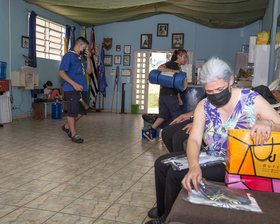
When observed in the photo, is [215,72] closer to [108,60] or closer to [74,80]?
[74,80]

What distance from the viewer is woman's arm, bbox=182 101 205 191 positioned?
1262mm

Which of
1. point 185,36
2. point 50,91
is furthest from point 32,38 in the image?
point 185,36

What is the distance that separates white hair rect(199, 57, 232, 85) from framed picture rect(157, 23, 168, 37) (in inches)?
321

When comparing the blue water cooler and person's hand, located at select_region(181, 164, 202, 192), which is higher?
person's hand, located at select_region(181, 164, 202, 192)

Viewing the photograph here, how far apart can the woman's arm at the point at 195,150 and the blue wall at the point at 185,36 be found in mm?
7684

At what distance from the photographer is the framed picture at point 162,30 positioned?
928 cm

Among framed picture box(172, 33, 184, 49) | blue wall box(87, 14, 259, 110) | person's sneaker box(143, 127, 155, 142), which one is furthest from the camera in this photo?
framed picture box(172, 33, 184, 49)

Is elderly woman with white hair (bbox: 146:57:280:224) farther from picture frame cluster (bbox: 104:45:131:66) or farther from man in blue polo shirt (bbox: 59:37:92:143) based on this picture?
picture frame cluster (bbox: 104:45:131:66)

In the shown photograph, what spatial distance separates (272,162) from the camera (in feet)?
3.97

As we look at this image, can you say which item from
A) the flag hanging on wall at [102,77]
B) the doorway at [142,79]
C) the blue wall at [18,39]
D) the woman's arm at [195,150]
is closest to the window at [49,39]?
the blue wall at [18,39]

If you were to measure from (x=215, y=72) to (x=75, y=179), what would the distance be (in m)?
1.82

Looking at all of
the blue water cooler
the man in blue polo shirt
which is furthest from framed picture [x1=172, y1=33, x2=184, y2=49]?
the man in blue polo shirt

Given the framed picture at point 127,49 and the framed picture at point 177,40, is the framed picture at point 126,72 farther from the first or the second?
the framed picture at point 177,40

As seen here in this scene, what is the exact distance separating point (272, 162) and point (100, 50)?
8923mm
